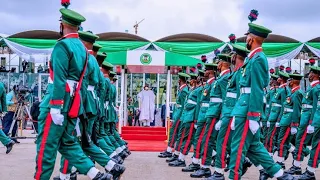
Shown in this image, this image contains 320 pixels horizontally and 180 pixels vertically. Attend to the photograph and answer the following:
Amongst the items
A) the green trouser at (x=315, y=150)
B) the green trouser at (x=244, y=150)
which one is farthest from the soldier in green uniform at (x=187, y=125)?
the green trouser at (x=244, y=150)

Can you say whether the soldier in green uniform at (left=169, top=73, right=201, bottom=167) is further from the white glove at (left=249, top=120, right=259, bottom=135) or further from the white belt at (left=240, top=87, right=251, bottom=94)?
the white glove at (left=249, top=120, right=259, bottom=135)

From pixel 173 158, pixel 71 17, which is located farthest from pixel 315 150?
pixel 71 17

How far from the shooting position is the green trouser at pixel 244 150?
655 cm

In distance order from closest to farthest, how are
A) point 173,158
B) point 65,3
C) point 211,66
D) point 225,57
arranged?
point 65,3
point 225,57
point 211,66
point 173,158

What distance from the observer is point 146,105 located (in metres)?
20.0

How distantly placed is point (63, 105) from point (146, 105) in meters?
14.2

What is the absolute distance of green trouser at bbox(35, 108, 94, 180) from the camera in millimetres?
5801

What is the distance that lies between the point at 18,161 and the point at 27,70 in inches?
567

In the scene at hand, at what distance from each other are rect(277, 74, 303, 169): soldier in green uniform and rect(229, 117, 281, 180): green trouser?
11.8 ft

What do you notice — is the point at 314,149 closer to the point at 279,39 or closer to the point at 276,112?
the point at 276,112

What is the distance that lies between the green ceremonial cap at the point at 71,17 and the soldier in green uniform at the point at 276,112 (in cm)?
609

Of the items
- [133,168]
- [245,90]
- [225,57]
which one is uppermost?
[225,57]

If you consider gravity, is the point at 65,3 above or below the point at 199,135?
above

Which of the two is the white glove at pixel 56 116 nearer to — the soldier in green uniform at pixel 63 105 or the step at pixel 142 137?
the soldier in green uniform at pixel 63 105
